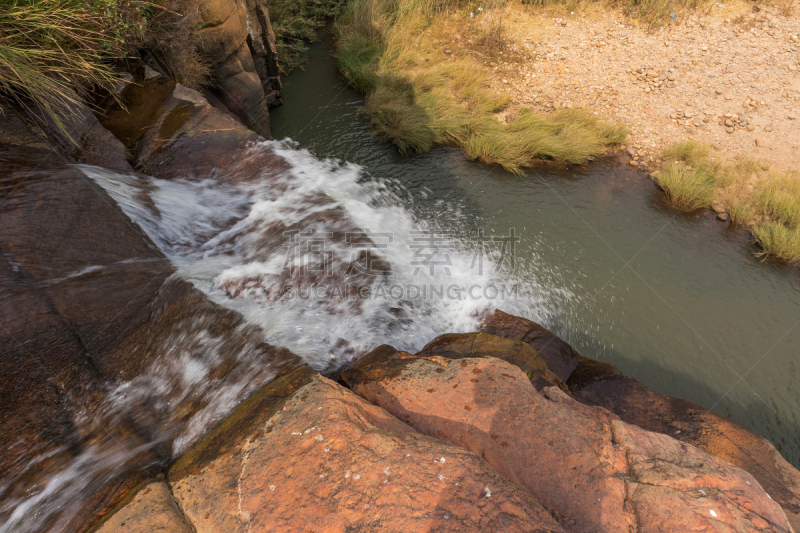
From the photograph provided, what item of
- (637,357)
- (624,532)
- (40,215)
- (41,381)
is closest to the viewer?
(624,532)

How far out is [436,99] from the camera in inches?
260

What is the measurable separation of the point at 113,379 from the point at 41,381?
1.12ft

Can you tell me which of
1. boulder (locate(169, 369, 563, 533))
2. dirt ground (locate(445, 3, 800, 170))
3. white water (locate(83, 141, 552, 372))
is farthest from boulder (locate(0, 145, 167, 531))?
dirt ground (locate(445, 3, 800, 170))

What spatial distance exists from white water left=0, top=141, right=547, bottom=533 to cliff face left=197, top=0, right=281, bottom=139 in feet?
4.33

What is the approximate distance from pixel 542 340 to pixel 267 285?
230cm

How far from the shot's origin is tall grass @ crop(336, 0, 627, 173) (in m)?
5.85

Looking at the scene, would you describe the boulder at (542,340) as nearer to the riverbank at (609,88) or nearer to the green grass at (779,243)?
the riverbank at (609,88)

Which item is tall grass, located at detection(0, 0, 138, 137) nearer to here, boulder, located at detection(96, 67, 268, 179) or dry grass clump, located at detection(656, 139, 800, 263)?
boulder, located at detection(96, 67, 268, 179)

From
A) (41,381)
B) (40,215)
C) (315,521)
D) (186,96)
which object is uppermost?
(186,96)

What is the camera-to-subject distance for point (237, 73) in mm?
5734

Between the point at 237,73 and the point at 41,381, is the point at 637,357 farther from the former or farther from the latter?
the point at 237,73

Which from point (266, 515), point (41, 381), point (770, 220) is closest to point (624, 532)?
point (266, 515)

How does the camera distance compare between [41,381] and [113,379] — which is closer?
[41,381]

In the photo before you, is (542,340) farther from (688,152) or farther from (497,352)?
(688,152)
